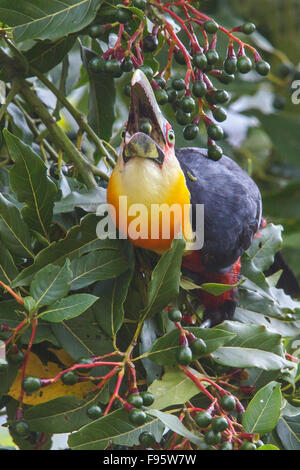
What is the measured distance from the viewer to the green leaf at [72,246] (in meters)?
1.08

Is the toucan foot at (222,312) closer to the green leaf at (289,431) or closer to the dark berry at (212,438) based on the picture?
the green leaf at (289,431)

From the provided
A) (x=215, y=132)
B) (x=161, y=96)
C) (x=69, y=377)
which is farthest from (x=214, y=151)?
(x=69, y=377)

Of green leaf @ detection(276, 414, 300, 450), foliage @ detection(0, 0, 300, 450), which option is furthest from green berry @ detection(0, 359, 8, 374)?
green leaf @ detection(276, 414, 300, 450)

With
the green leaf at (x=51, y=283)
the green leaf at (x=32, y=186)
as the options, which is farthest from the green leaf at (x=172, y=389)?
the green leaf at (x=32, y=186)

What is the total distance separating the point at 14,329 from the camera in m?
1.03

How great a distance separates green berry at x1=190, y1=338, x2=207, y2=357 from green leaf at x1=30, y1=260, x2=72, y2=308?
216mm

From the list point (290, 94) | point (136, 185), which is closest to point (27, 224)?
point (136, 185)

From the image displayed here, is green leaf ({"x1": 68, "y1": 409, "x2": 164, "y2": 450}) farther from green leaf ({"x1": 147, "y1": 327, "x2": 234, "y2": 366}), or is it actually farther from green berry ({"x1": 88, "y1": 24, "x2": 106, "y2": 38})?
green berry ({"x1": 88, "y1": 24, "x2": 106, "y2": 38})

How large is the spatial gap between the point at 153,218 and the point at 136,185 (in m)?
0.06

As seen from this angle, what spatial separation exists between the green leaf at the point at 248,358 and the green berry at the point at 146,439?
0.55ft

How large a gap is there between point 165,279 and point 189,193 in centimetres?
23

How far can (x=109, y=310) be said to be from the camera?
3.70ft

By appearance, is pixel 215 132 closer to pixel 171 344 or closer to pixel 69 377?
pixel 171 344
